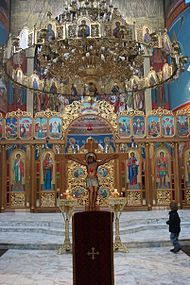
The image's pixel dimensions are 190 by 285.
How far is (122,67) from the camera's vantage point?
7.60 m

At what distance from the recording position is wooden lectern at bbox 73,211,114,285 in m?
3.11

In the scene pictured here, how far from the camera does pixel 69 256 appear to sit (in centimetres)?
605

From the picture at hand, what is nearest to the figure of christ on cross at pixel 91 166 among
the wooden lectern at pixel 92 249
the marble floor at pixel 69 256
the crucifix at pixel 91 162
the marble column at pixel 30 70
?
the crucifix at pixel 91 162

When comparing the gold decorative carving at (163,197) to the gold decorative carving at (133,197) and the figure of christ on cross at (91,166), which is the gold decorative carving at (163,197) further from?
the figure of christ on cross at (91,166)

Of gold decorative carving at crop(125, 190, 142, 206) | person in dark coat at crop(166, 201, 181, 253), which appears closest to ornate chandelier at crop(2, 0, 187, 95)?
person in dark coat at crop(166, 201, 181, 253)

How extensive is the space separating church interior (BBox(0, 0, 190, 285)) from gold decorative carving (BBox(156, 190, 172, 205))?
35 mm

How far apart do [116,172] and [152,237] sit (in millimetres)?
4922

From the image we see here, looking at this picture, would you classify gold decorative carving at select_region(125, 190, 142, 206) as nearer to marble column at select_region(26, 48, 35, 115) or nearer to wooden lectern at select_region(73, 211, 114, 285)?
marble column at select_region(26, 48, 35, 115)

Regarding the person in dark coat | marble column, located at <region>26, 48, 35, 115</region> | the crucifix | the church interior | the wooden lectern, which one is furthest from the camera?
marble column, located at <region>26, 48, 35, 115</region>

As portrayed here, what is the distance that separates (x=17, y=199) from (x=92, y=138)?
186 inches

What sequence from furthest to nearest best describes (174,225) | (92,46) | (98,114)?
1. (98,114)
2. (92,46)
3. (174,225)

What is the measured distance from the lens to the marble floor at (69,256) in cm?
447

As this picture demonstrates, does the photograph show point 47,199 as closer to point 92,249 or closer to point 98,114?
point 98,114

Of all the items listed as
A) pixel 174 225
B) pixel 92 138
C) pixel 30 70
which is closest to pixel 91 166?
pixel 174 225
